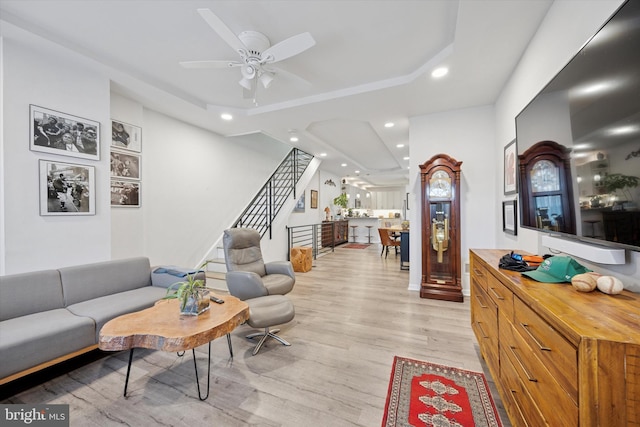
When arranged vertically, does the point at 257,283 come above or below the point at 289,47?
below

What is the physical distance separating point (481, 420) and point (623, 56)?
6.55ft

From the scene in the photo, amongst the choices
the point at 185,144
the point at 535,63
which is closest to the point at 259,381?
the point at 535,63

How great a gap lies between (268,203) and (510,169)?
15.8 ft

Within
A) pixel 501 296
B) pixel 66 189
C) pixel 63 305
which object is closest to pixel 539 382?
pixel 501 296

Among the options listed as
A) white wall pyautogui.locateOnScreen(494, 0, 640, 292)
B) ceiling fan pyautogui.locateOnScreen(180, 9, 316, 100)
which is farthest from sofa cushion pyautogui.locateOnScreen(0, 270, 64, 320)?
white wall pyautogui.locateOnScreen(494, 0, 640, 292)

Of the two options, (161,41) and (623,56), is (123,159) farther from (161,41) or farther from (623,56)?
(623,56)

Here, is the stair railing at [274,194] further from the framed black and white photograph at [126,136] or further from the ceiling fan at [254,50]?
the ceiling fan at [254,50]

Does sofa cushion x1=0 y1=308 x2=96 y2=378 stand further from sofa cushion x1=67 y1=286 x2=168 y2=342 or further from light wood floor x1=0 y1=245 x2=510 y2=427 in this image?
light wood floor x1=0 y1=245 x2=510 y2=427

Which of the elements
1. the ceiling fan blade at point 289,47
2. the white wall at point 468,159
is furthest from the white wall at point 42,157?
the white wall at point 468,159

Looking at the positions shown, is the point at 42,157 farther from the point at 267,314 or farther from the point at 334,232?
the point at 334,232

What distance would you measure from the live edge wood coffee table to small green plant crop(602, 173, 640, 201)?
2159 millimetres

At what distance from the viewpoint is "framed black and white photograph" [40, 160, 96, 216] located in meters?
2.47

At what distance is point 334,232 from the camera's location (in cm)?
902

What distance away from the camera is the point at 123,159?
11.3ft
